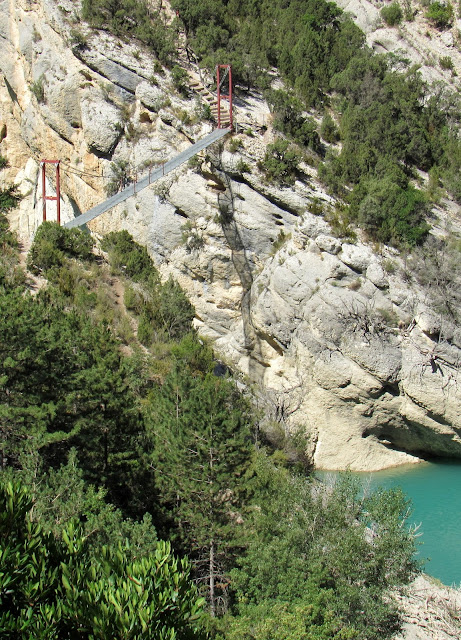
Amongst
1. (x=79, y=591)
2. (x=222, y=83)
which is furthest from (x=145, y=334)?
(x=79, y=591)

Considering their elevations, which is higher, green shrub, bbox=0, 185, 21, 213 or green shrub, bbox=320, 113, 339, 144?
green shrub, bbox=320, 113, 339, 144

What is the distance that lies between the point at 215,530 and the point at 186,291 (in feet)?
43.7

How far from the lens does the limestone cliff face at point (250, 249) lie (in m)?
19.6

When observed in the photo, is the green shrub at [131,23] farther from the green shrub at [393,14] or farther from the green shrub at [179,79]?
the green shrub at [393,14]

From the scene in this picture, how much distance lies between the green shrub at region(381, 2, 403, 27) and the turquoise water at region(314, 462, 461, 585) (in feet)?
78.1

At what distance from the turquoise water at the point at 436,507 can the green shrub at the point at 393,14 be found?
938 inches

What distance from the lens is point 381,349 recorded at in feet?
63.9

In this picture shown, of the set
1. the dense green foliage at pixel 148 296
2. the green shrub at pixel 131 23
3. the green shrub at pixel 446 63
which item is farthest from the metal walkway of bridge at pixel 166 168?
the green shrub at pixel 446 63

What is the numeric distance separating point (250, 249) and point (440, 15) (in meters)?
19.3

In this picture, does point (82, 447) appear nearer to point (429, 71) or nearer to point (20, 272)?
point (20, 272)

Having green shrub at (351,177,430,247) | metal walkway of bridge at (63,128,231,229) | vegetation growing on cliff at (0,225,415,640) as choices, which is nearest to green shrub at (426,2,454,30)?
green shrub at (351,177,430,247)

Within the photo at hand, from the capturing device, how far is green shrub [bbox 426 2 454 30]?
31.1 meters

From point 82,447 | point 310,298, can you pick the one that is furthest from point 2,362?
point 310,298

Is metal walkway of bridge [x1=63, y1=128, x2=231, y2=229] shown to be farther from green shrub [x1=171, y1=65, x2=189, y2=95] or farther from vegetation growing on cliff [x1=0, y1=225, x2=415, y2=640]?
vegetation growing on cliff [x1=0, y1=225, x2=415, y2=640]
